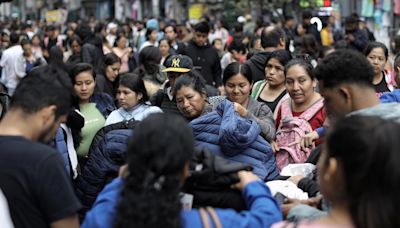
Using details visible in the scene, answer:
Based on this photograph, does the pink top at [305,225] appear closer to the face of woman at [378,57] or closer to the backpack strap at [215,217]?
the backpack strap at [215,217]

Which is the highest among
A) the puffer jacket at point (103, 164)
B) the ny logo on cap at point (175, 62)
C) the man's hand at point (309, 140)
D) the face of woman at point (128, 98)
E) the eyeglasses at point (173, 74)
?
the ny logo on cap at point (175, 62)

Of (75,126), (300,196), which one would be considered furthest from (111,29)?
(300,196)

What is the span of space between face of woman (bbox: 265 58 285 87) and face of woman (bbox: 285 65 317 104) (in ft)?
2.77

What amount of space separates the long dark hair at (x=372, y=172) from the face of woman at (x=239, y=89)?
3251 mm

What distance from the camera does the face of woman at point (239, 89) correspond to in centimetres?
586

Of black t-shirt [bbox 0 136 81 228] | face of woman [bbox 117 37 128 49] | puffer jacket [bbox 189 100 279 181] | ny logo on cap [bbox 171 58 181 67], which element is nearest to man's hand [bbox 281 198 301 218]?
puffer jacket [bbox 189 100 279 181]

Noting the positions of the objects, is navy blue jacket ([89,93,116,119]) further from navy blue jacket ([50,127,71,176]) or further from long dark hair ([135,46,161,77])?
long dark hair ([135,46,161,77])

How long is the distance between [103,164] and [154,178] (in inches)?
93.4

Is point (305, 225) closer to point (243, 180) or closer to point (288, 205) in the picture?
point (243, 180)

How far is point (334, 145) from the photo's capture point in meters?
2.66

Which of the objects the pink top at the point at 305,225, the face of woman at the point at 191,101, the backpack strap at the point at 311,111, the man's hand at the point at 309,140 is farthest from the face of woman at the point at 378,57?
the pink top at the point at 305,225

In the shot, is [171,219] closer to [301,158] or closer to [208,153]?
[208,153]

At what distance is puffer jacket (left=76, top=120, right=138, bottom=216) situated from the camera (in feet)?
15.9

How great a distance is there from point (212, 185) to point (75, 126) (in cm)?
311
